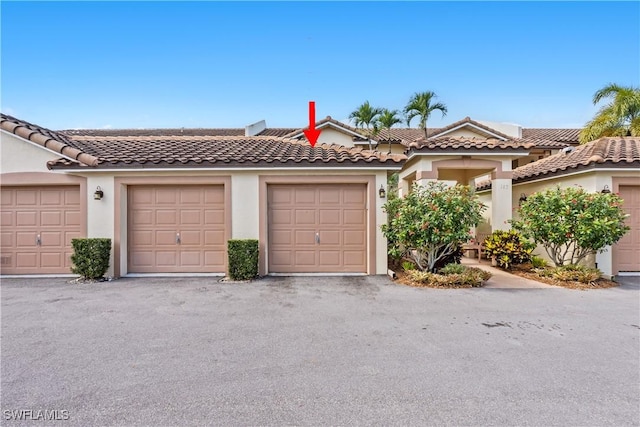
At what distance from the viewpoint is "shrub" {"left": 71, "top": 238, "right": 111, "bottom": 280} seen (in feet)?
25.2

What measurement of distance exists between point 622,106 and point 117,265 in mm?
20557

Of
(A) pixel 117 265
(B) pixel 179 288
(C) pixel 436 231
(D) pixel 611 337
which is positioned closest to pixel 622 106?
(C) pixel 436 231

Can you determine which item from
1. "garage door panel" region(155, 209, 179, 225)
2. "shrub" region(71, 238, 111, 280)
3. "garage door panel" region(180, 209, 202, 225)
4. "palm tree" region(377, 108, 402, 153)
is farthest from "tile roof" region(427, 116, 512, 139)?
"shrub" region(71, 238, 111, 280)

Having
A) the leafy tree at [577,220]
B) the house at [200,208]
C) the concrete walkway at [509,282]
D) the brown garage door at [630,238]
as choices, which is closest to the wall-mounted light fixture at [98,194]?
the house at [200,208]

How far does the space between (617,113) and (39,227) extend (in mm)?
22405

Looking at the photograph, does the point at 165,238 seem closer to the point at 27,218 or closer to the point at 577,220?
the point at 27,218

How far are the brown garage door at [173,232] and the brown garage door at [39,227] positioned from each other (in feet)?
5.54

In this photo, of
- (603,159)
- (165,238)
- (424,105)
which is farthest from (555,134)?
(165,238)

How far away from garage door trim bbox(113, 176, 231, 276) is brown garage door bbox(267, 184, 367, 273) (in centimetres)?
122

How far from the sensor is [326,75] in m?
12.5

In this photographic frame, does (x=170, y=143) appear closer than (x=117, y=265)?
No

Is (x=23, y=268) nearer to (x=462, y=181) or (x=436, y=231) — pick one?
(x=436, y=231)

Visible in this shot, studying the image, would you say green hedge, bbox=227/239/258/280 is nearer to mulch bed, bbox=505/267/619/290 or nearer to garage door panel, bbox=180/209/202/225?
garage door panel, bbox=180/209/202/225

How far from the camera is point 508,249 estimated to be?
30.8 feet
